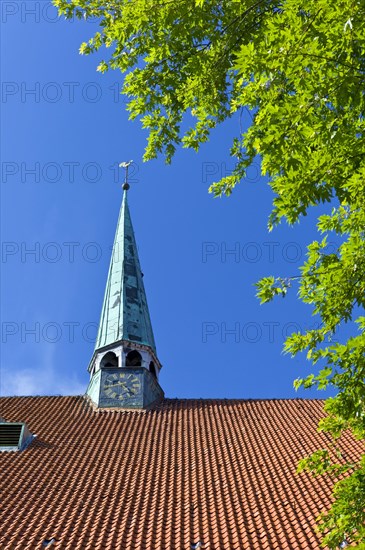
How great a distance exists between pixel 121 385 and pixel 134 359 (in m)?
1.53

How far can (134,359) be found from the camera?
1588 centimetres

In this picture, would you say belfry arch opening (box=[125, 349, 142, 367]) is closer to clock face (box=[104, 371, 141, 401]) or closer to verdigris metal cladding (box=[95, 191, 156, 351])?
verdigris metal cladding (box=[95, 191, 156, 351])

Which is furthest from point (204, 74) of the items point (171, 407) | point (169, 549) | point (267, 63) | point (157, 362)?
point (157, 362)

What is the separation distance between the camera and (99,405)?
543 inches

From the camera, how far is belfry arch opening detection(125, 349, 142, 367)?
1578 centimetres

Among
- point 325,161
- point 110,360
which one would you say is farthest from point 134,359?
point 325,161

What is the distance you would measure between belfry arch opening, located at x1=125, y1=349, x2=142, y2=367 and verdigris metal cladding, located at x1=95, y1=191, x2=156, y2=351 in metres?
0.27

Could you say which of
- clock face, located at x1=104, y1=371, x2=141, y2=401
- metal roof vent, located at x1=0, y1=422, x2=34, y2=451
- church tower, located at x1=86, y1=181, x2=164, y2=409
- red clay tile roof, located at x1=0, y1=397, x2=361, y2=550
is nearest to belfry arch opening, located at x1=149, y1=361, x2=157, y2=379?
church tower, located at x1=86, y1=181, x2=164, y2=409

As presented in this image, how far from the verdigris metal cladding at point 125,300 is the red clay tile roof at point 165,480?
9.38 ft

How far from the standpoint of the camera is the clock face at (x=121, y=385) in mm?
14125

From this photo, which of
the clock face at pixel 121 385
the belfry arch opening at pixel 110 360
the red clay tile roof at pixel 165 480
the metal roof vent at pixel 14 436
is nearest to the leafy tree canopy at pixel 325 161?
the red clay tile roof at pixel 165 480

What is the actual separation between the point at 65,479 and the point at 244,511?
2652 millimetres

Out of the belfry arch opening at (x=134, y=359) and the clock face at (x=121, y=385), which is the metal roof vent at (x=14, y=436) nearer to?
the clock face at (x=121, y=385)

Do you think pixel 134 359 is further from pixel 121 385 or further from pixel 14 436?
pixel 14 436
